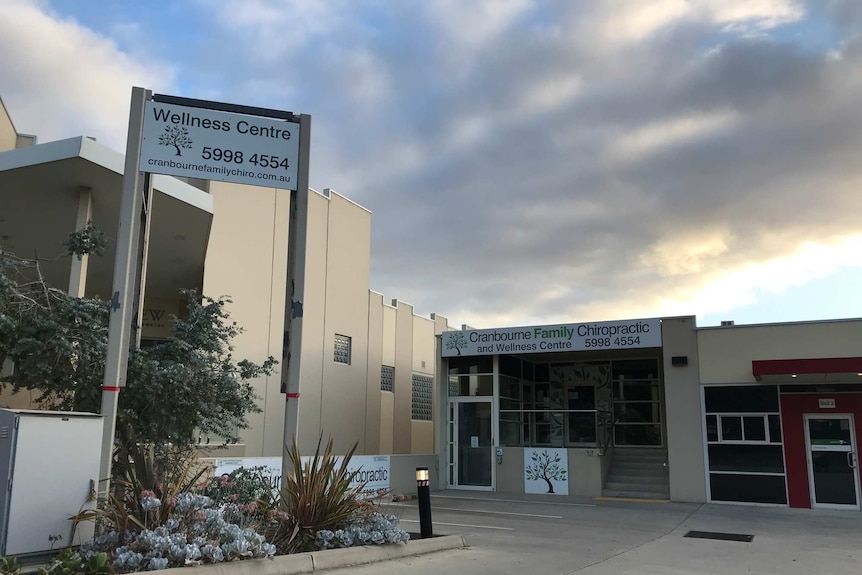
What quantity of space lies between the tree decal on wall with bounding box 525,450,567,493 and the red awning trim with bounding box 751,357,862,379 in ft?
19.1

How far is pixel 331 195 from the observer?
24.4 metres

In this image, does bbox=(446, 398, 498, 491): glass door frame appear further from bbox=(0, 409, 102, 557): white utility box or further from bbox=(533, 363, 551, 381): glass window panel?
bbox=(0, 409, 102, 557): white utility box

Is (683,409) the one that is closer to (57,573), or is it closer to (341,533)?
(341,533)

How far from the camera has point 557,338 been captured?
20.2 m

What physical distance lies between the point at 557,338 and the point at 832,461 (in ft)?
24.0

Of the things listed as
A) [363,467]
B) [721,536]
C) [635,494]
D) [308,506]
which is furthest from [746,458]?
[308,506]

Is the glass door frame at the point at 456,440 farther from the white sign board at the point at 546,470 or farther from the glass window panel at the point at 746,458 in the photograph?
the glass window panel at the point at 746,458

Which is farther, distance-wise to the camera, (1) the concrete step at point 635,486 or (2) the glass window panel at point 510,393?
(2) the glass window panel at point 510,393

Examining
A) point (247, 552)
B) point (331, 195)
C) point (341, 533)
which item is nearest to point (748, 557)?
point (341, 533)

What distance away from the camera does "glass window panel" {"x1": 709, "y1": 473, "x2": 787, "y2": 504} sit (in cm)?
1691

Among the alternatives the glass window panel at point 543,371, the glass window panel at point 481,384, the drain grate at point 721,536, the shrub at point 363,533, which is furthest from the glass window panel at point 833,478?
the shrub at point 363,533

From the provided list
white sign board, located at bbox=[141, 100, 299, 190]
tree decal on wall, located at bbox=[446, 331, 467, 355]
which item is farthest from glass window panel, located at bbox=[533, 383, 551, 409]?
white sign board, located at bbox=[141, 100, 299, 190]

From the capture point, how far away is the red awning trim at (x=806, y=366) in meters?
15.3

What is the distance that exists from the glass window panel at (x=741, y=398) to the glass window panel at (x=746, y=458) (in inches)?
35.0
